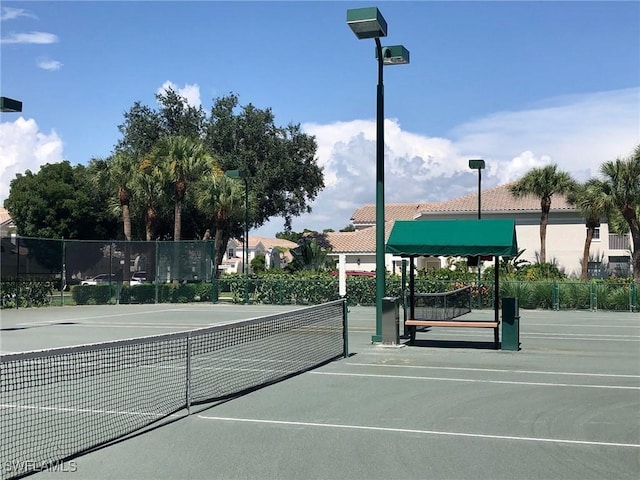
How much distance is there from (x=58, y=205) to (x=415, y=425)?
54.4 meters

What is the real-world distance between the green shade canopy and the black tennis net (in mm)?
2534

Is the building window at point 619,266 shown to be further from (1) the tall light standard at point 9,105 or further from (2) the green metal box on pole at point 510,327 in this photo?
(1) the tall light standard at point 9,105

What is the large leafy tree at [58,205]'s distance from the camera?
57.5 m

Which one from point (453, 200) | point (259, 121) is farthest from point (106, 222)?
point (453, 200)

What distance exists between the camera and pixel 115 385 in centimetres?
979

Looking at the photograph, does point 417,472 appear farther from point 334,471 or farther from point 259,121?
point 259,121

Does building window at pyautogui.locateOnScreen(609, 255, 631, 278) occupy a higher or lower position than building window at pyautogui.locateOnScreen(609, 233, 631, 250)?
lower

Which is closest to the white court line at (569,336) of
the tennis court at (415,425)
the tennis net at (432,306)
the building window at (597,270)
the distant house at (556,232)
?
the tennis net at (432,306)

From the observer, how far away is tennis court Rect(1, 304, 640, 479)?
6.40 meters

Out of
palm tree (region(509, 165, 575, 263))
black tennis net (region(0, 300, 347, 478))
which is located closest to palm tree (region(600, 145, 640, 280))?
palm tree (region(509, 165, 575, 263))

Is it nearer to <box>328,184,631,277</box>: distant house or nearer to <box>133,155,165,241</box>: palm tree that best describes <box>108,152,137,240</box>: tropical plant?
<box>133,155,165,241</box>: palm tree

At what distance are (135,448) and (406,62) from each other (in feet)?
37.4

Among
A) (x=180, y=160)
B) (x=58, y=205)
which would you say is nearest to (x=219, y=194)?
(x=180, y=160)

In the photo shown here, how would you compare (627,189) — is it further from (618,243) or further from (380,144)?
(380,144)
